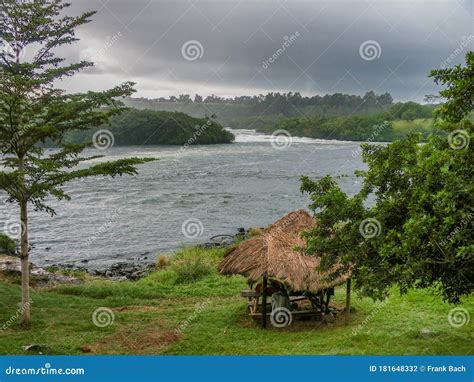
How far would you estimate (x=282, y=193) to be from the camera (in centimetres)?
4456

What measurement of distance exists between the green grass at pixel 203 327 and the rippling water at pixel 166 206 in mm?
10887

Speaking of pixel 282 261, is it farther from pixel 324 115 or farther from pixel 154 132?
pixel 324 115

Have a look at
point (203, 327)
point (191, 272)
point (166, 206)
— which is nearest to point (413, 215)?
point (203, 327)

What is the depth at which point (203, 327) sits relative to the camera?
13953 mm

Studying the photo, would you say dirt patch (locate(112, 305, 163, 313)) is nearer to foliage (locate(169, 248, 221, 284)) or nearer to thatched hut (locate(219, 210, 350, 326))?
thatched hut (locate(219, 210, 350, 326))

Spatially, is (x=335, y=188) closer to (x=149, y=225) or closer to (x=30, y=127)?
(x=30, y=127)

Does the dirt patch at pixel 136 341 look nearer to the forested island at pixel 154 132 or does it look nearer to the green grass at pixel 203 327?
the green grass at pixel 203 327

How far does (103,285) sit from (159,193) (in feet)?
84.4

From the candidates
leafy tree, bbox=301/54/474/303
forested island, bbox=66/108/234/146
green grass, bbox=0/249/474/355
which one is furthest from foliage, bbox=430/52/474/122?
forested island, bbox=66/108/234/146

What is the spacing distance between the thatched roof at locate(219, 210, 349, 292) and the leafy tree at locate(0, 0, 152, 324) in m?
4.25

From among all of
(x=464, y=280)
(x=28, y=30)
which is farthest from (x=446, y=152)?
(x=28, y=30)

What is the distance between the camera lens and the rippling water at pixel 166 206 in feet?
104

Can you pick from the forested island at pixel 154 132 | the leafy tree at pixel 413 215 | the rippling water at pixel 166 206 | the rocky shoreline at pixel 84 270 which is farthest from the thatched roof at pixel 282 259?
the forested island at pixel 154 132

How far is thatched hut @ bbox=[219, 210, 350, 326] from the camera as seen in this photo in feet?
44.8
